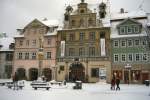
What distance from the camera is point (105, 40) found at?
730 inches

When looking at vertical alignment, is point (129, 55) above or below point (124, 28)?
below

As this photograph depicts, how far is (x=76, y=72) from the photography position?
62.8 feet

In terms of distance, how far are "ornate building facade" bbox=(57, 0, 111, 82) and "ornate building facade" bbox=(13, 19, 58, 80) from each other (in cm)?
68

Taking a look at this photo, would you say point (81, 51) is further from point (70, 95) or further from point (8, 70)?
point (70, 95)

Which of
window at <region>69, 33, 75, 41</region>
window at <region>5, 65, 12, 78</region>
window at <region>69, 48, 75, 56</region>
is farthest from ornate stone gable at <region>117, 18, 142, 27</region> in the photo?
window at <region>5, 65, 12, 78</region>

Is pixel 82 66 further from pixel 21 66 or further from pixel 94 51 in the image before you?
pixel 21 66

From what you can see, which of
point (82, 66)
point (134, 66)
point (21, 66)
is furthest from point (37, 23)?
point (134, 66)

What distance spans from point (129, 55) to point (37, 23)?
743 centimetres

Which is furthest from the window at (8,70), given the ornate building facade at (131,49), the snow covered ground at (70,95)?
the snow covered ground at (70,95)

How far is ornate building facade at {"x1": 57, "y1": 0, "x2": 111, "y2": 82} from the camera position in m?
18.4

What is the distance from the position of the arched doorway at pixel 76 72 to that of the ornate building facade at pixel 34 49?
4.57 ft

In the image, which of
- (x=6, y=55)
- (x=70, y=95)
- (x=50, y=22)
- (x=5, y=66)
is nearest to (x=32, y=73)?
(x=5, y=66)

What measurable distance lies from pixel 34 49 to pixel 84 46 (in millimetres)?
4006

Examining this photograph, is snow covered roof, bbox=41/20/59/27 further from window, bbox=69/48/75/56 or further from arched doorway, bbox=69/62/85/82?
arched doorway, bbox=69/62/85/82
